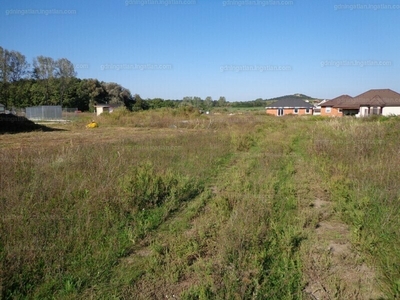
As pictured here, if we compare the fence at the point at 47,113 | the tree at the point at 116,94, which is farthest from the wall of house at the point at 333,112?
the tree at the point at 116,94

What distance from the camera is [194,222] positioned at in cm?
436

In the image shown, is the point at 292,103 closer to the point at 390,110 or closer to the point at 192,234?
the point at 390,110

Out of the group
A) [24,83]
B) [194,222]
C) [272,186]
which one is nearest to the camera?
[194,222]

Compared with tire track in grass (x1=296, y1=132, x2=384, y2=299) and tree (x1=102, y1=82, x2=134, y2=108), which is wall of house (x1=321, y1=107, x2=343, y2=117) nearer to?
tire track in grass (x1=296, y1=132, x2=384, y2=299)

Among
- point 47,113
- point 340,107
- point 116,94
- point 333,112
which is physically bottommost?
point 47,113

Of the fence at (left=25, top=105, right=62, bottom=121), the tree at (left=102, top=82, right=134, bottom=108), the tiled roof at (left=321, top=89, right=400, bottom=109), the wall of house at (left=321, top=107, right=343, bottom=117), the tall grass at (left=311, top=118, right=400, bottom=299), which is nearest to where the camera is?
the tall grass at (left=311, top=118, right=400, bottom=299)

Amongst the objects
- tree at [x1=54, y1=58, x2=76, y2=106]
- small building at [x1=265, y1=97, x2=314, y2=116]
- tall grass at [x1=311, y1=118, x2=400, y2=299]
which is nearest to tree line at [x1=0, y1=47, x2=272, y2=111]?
tree at [x1=54, y1=58, x2=76, y2=106]

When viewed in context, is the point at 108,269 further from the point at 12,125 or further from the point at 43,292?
the point at 12,125

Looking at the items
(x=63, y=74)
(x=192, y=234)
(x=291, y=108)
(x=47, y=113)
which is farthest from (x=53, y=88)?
(x=192, y=234)

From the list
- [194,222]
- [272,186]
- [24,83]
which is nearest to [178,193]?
[194,222]

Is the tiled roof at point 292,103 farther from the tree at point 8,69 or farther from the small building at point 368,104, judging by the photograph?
the tree at point 8,69

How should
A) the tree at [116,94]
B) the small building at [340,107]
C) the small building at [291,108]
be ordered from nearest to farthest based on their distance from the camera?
1. the small building at [340,107]
2. the small building at [291,108]
3. the tree at [116,94]

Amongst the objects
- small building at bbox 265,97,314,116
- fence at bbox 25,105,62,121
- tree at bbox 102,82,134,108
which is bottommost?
fence at bbox 25,105,62,121

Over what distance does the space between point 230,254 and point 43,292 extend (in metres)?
1.88
